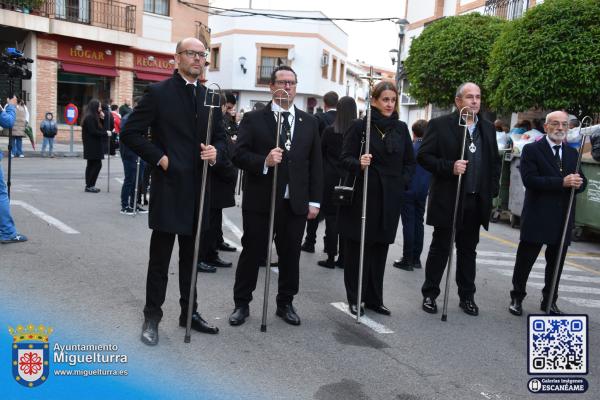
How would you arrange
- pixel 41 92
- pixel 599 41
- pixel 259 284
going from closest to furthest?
pixel 259 284 → pixel 599 41 → pixel 41 92

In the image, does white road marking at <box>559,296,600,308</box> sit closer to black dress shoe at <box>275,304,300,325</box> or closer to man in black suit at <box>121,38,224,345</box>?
black dress shoe at <box>275,304,300,325</box>

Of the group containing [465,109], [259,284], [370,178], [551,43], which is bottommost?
[259,284]

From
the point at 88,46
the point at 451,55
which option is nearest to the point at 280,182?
the point at 451,55

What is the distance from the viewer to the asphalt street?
4121mm

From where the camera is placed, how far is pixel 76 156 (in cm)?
2162

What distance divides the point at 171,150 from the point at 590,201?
8325 millimetres

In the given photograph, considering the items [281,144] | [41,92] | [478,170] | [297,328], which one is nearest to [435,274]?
[478,170]

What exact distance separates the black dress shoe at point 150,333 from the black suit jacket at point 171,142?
2.35 feet

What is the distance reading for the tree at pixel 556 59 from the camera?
12039 millimetres

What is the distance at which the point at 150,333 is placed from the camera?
4535 millimetres

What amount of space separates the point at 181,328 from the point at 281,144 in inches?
→ 66.7

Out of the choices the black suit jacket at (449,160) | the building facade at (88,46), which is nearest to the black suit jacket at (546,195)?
the black suit jacket at (449,160)

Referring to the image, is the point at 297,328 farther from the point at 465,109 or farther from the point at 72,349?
the point at 465,109

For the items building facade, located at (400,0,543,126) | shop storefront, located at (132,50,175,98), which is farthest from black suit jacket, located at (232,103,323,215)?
shop storefront, located at (132,50,175,98)
